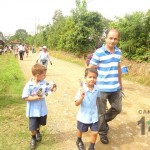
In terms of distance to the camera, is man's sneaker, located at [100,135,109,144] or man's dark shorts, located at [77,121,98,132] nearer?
man's dark shorts, located at [77,121,98,132]

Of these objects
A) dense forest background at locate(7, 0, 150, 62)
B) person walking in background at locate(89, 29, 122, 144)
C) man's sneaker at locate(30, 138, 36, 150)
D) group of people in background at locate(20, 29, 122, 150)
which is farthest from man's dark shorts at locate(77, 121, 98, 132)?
dense forest background at locate(7, 0, 150, 62)

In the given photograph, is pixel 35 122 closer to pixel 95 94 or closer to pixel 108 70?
pixel 95 94

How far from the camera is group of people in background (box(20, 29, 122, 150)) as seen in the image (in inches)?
173

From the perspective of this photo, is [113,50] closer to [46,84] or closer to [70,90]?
[46,84]

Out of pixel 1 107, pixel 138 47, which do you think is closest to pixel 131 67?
pixel 138 47

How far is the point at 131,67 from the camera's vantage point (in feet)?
43.2

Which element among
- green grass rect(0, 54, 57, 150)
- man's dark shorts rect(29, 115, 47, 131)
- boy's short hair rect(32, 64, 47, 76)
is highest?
boy's short hair rect(32, 64, 47, 76)

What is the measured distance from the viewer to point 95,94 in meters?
4.43

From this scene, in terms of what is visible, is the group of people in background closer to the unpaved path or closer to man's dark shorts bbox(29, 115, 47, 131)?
man's dark shorts bbox(29, 115, 47, 131)

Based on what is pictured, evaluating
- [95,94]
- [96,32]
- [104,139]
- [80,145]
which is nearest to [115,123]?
[104,139]

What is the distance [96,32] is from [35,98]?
63.7ft

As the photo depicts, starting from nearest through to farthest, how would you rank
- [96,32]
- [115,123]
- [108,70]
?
1. [108,70]
2. [115,123]
3. [96,32]

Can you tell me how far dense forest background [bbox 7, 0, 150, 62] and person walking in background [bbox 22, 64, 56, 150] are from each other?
4.66 ft

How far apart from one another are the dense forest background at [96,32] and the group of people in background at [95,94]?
24.0 inches
